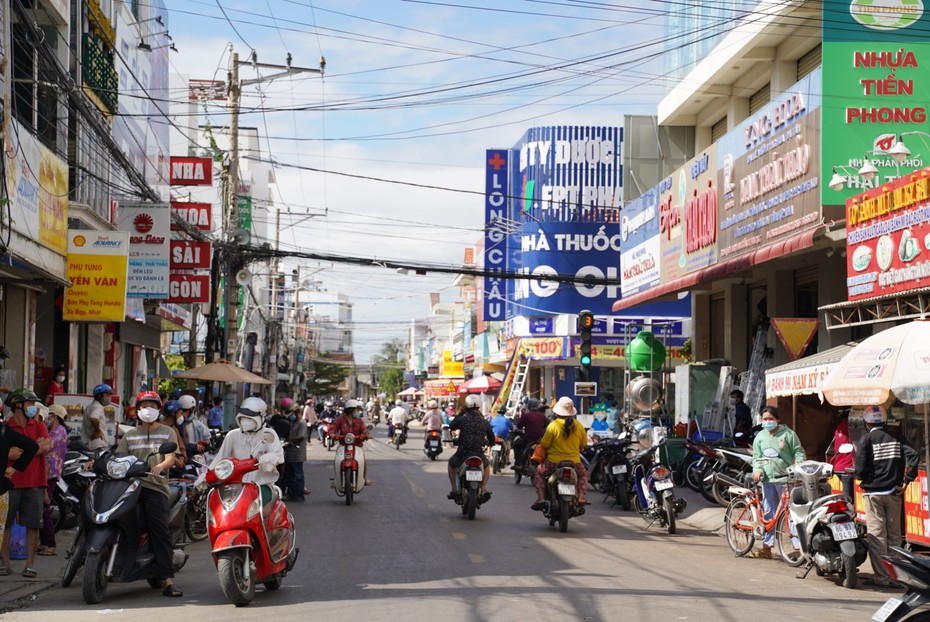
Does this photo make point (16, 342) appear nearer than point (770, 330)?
Yes

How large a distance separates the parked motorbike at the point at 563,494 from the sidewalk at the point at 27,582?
21.1 ft

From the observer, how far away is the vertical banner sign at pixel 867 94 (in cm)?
1916

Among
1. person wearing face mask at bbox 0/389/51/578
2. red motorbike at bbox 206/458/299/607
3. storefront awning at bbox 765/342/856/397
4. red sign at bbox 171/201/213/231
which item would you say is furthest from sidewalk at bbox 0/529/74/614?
red sign at bbox 171/201/213/231

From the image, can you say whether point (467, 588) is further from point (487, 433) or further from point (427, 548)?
point (487, 433)

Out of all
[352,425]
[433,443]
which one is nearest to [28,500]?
[352,425]

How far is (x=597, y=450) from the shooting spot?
22031 mm

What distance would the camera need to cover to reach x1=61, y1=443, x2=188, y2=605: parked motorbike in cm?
961

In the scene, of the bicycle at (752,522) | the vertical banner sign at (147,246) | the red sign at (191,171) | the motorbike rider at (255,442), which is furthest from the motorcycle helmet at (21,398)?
the red sign at (191,171)

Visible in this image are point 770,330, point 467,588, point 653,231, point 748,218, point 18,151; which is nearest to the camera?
point 467,588

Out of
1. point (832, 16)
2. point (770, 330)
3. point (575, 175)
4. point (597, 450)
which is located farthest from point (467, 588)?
point (575, 175)

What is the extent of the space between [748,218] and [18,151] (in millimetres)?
14136

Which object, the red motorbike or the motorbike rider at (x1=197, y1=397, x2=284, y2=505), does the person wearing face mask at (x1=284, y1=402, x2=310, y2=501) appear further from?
the red motorbike

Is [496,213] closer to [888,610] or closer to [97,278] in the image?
[97,278]

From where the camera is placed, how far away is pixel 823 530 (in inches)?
450
